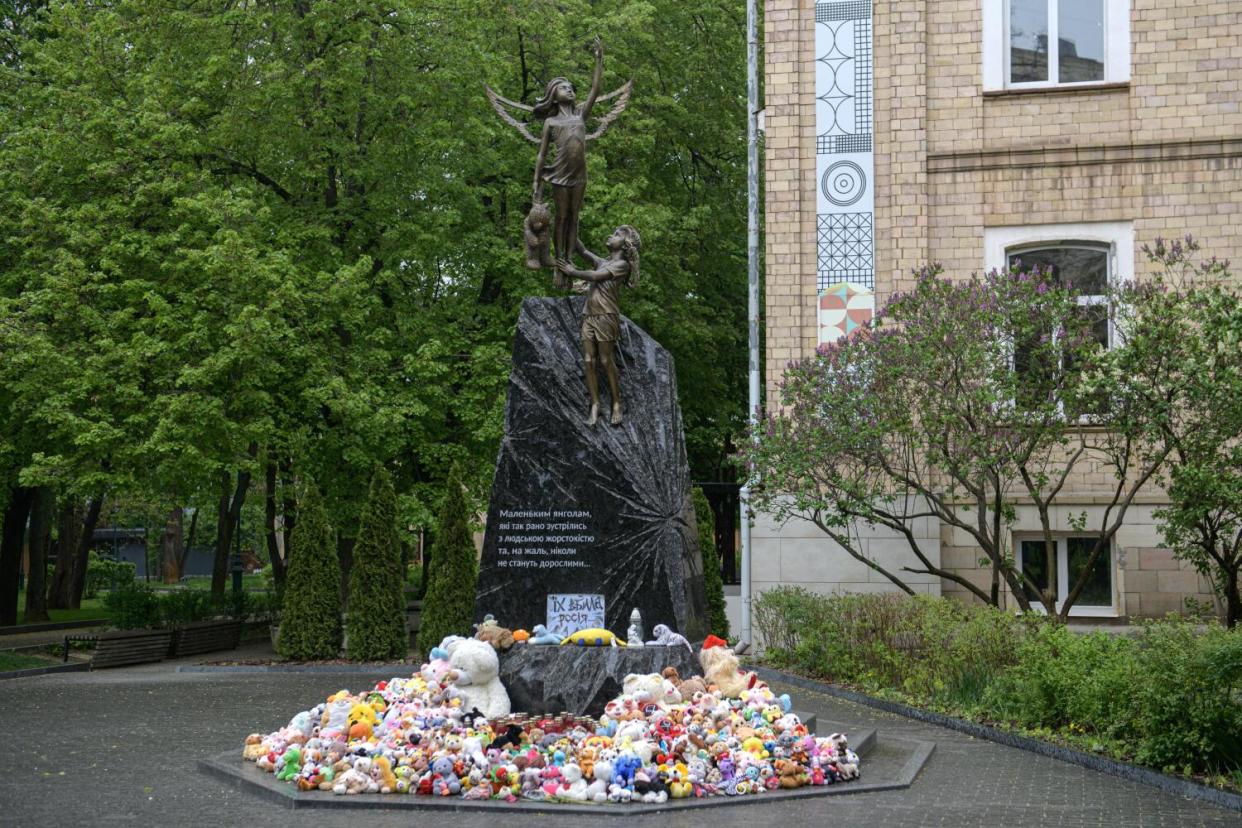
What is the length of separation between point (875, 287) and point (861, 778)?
1082 centimetres

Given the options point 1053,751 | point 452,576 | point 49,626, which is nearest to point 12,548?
point 49,626

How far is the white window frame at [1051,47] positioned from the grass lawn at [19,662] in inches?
623

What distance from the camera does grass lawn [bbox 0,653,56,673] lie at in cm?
2133

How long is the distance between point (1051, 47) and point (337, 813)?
1537cm

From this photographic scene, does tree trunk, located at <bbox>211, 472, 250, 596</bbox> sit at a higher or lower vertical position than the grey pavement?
higher

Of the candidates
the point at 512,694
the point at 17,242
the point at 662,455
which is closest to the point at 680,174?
the point at 17,242

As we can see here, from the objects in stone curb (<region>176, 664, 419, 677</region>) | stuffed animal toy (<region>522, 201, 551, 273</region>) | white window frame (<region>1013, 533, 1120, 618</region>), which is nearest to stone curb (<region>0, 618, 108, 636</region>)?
stone curb (<region>176, 664, 419, 677</region>)

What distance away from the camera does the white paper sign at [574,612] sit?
13.0m

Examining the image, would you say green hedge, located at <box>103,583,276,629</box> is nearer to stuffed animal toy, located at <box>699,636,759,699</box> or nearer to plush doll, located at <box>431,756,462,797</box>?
stuffed animal toy, located at <box>699,636,759,699</box>

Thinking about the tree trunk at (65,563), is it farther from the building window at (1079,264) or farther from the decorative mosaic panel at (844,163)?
the building window at (1079,264)

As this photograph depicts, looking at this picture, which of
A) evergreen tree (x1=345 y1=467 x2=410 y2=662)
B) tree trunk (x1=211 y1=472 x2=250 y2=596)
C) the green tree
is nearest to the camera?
the green tree

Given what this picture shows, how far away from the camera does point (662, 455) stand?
13570mm

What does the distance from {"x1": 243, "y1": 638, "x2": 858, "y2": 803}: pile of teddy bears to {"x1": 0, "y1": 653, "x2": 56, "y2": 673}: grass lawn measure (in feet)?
36.2

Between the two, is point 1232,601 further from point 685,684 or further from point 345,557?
point 345,557
